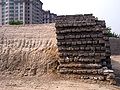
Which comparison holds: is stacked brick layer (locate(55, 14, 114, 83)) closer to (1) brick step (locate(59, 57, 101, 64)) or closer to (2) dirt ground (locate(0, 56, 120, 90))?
(1) brick step (locate(59, 57, 101, 64))

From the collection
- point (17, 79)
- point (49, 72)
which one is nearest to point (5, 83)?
point (17, 79)

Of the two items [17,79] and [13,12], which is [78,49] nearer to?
[17,79]

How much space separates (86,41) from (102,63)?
83 centimetres

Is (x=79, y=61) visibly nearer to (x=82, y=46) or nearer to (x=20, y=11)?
(x=82, y=46)

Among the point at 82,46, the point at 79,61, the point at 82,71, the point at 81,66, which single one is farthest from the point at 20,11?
the point at 82,71

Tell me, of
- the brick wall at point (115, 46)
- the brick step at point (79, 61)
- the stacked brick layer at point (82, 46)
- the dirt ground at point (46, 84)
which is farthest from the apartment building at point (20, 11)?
the dirt ground at point (46, 84)

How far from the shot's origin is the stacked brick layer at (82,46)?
9.56 m

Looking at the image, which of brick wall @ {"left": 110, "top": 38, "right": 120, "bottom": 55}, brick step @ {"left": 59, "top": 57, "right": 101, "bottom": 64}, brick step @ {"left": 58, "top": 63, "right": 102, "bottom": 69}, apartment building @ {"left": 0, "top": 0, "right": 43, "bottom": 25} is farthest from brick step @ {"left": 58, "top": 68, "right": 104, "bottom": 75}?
apartment building @ {"left": 0, "top": 0, "right": 43, "bottom": 25}

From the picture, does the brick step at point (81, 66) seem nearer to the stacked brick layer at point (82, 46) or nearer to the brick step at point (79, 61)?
the stacked brick layer at point (82, 46)

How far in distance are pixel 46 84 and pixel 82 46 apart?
1814 millimetres

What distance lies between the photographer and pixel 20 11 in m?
48.3

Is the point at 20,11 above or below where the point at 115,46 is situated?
above

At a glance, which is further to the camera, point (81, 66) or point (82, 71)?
point (81, 66)

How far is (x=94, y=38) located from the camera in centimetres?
981
